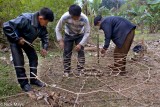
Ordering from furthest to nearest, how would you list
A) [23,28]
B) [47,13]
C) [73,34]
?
[73,34]
[23,28]
[47,13]

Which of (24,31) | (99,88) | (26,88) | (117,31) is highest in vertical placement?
(24,31)

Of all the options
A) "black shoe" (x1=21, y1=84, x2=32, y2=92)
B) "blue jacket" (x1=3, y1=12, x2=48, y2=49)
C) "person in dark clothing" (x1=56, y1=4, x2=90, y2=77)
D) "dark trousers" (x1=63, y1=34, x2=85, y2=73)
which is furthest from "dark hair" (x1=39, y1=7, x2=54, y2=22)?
"dark trousers" (x1=63, y1=34, x2=85, y2=73)

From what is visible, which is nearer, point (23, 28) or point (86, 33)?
point (23, 28)

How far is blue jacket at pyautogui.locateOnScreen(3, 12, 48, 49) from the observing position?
158 inches

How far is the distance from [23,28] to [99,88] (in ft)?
5.06

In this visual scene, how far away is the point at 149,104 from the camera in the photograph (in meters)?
3.97

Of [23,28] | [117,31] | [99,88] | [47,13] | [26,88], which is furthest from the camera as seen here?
[117,31]

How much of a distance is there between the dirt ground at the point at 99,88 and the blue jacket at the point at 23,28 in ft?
2.59

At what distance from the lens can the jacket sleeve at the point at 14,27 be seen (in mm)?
4000

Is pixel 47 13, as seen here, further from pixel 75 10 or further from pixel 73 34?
pixel 73 34

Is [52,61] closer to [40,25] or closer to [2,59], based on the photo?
[2,59]

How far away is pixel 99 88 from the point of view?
4.69 meters

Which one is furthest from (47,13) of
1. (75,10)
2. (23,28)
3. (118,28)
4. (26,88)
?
(118,28)

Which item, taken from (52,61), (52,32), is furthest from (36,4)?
(52,61)
